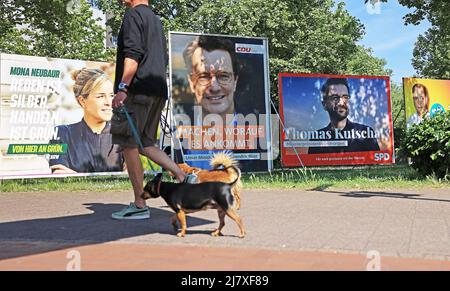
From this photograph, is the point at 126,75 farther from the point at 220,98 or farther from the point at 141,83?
the point at 220,98

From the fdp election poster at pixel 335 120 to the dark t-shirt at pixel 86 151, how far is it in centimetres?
510

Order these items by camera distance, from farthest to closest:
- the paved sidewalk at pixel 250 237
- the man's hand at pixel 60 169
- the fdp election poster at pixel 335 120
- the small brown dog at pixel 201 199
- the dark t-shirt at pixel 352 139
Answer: the dark t-shirt at pixel 352 139 < the fdp election poster at pixel 335 120 < the man's hand at pixel 60 169 < the small brown dog at pixel 201 199 < the paved sidewalk at pixel 250 237

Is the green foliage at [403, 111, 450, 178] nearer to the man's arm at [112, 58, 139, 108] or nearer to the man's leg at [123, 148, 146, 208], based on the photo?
the man's leg at [123, 148, 146, 208]

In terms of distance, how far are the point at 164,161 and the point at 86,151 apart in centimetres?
656

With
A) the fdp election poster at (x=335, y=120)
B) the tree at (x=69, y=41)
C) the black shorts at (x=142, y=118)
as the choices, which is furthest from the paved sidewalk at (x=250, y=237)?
the tree at (x=69, y=41)

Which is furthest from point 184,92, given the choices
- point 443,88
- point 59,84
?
point 443,88

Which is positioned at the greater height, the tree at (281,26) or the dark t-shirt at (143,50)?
the tree at (281,26)

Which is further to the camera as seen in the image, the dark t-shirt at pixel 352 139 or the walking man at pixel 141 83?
the dark t-shirt at pixel 352 139

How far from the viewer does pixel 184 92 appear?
37.2 ft

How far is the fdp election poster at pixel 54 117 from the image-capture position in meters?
10.3

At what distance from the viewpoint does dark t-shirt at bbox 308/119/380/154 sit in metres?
14.5

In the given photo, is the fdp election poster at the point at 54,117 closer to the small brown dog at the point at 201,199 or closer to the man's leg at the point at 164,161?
the man's leg at the point at 164,161

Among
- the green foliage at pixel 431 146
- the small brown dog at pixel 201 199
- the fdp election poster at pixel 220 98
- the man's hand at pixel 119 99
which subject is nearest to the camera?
the small brown dog at pixel 201 199
